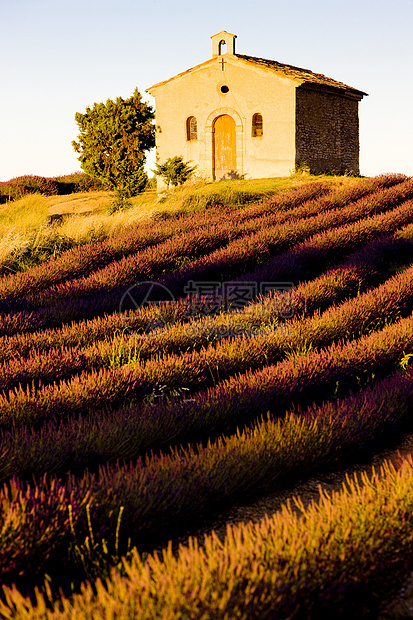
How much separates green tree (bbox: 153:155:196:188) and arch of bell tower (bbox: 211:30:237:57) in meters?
4.34

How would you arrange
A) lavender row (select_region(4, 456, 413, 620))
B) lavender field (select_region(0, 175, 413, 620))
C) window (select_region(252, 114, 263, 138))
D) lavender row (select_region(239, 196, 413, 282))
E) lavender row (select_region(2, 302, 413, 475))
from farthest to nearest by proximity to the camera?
window (select_region(252, 114, 263, 138)) → lavender row (select_region(239, 196, 413, 282)) → lavender row (select_region(2, 302, 413, 475)) → lavender field (select_region(0, 175, 413, 620)) → lavender row (select_region(4, 456, 413, 620))

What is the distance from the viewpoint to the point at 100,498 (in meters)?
2.73

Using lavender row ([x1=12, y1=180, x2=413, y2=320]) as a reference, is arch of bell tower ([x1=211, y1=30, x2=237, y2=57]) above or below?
above

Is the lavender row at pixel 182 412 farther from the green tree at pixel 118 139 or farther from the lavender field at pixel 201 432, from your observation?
the green tree at pixel 118 139

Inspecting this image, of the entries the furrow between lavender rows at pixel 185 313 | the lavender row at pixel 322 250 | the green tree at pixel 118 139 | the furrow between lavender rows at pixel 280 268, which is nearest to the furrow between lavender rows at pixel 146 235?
the furrow between lavender rows at pixel 280 268

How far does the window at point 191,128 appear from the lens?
22500 mm

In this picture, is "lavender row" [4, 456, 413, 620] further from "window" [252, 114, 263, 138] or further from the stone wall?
"window" [252, 114, 263, 138]

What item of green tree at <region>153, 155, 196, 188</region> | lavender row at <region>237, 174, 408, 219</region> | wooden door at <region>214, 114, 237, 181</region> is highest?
wooden door at <region>214, 114, 237, 181</region>

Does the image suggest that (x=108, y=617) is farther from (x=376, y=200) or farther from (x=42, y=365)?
(x=376, y=200)

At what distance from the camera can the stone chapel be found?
20672 millimetres

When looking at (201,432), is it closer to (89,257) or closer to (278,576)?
(278,576)

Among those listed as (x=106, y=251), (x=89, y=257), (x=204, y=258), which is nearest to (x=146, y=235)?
(x=106, y=251)

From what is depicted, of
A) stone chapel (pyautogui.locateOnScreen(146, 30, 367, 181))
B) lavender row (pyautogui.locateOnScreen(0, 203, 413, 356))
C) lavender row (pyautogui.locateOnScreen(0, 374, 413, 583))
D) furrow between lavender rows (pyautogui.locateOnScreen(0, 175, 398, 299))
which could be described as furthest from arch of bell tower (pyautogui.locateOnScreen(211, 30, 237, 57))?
lavender row (pyautogui.locateOnScreen(0, 374, 413, 583))

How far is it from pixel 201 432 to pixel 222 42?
21299 mm
